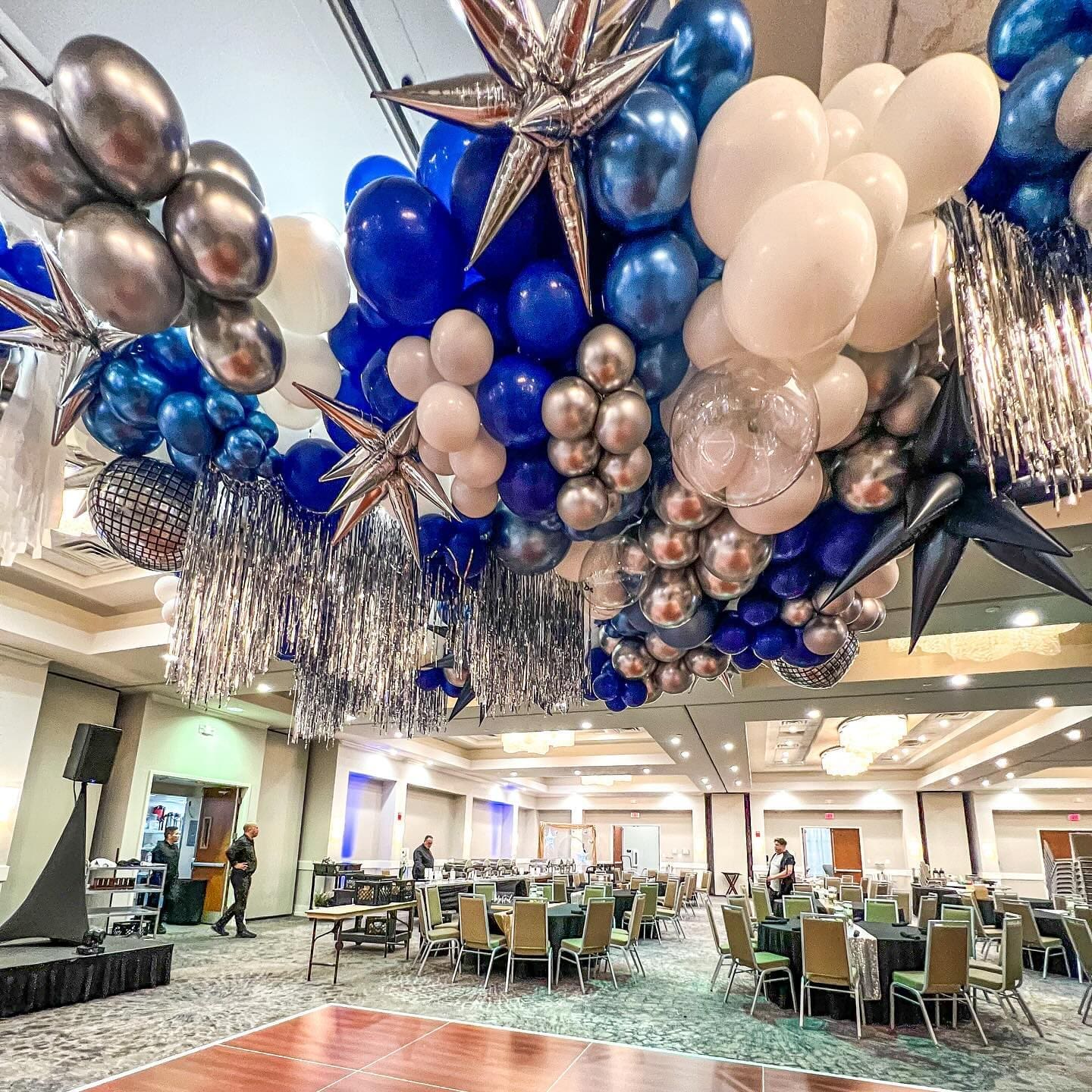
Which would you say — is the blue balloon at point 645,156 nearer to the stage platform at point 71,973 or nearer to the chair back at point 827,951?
the chair back at point 827,951

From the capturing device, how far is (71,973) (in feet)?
19.3

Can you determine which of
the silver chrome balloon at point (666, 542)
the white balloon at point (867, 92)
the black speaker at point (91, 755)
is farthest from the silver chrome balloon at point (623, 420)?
the black speaker at point (91, 755)

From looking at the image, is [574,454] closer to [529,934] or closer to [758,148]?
[758,148]

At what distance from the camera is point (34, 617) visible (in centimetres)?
771

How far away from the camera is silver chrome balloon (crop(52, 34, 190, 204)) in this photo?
4.10 feet

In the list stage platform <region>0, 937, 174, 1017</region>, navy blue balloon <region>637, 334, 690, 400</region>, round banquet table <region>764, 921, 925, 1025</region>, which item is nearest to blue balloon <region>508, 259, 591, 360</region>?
navy blue balloon <region>637, 334, 690, 400</region>

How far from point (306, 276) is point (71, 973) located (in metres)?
6.57

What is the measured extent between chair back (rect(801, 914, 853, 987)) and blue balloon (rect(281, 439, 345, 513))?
5385mm

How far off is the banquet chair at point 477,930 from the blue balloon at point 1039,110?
7176 mm

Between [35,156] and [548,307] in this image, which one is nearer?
[35,156]

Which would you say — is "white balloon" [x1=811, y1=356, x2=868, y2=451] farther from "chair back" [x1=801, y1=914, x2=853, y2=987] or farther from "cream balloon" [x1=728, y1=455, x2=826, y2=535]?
"chair back" [x1=801, y1=914, x2=853, y2=987]

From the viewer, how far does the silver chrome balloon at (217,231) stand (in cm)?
142

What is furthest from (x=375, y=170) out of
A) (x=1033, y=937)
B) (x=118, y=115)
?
(x=1033, y=937)

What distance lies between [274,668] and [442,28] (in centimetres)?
691
